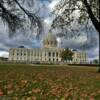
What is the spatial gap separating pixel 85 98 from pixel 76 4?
19.7m

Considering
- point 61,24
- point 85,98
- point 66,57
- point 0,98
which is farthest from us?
point 66,57

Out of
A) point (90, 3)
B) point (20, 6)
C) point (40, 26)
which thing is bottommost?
point (40, 26)

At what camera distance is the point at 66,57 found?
6560 inches

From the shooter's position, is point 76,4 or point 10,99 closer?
point 10,99

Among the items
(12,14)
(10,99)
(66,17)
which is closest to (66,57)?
(66,17)

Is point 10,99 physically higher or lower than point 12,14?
lower

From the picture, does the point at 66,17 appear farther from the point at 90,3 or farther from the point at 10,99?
the point at 10,99

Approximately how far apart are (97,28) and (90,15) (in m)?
1.19

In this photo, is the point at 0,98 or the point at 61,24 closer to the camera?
the point at 0,98

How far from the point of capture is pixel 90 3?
78.4 ft

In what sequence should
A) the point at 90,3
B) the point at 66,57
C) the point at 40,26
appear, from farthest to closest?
the point at 66,57, the point at 90,3, the point at 40,26

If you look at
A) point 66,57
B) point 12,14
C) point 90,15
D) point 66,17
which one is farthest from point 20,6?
point 66,57

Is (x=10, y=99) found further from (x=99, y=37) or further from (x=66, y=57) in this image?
(x=66, y=57)

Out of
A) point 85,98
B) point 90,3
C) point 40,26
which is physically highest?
point 90,3
